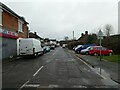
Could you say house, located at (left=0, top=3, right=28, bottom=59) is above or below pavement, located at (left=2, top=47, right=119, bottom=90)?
above

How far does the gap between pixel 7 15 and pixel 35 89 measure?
844 inches

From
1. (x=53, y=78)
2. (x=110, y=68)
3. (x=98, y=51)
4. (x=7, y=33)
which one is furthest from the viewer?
(x=98, y=51)

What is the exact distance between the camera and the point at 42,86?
9766 millimetres

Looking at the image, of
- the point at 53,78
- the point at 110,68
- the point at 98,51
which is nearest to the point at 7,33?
the point at 98,51

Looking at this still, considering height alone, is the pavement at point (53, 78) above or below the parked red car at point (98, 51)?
below

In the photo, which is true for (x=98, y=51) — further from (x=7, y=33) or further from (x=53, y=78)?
(x=53, y=78)

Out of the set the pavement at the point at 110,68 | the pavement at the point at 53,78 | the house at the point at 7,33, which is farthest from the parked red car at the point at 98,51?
the pavement at the point at 53,78

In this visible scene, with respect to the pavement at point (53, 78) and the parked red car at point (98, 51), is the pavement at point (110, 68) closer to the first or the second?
the pavement at point (53, 78)

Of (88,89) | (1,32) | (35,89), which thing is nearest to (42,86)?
(35,89)

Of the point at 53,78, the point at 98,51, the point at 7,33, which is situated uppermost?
the point at 7,33

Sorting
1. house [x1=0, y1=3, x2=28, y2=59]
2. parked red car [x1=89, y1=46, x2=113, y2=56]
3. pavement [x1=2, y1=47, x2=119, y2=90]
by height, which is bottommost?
pavement [x1=2, y1=47, x2=119, y2=90]

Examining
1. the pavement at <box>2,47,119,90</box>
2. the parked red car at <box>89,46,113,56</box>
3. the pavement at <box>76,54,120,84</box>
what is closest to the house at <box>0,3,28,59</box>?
the pavement at <box>2,47,119,90</box>

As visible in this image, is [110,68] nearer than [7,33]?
Yes

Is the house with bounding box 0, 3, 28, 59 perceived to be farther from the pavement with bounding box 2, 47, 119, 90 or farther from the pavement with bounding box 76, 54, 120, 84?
the pavement with bounding box 76, 54, 120, 84
